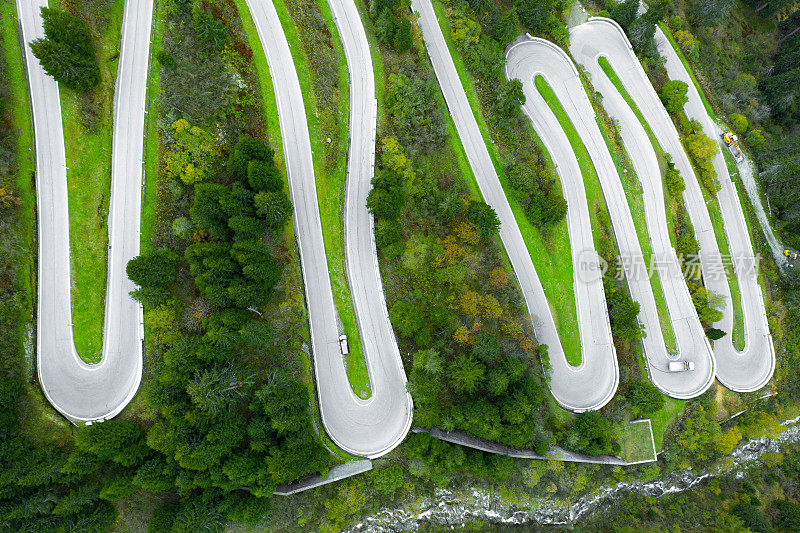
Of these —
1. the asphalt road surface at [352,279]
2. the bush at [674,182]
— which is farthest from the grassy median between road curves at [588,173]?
the asphalt road surface at [352,279]

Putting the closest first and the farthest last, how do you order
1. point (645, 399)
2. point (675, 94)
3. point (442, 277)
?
point (442, 277)
point (645, 399)
point (675, 94)

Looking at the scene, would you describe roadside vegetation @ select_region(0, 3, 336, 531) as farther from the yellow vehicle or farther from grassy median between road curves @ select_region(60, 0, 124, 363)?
the yellow vehicle

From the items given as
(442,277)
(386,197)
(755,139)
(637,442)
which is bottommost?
(637,442)

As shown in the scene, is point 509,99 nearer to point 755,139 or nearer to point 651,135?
point 651,135

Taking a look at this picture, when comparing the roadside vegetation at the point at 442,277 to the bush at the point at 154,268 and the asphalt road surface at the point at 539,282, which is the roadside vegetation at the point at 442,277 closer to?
the asphalt road surface at the point at 539,282

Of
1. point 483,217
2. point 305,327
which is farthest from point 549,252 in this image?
point 305,327

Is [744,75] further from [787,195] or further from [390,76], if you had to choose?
[390,76]
